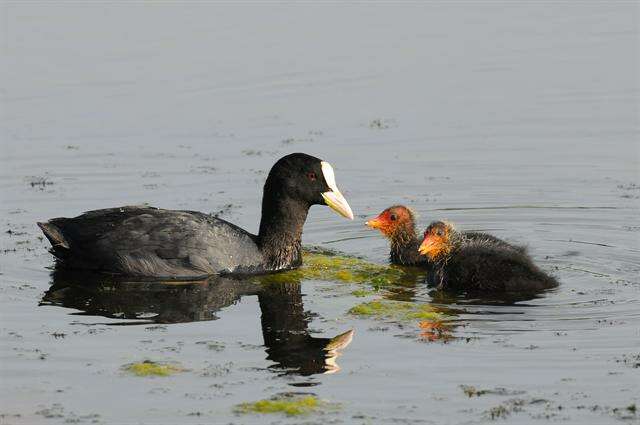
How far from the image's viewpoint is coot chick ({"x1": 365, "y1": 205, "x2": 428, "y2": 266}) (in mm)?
12789

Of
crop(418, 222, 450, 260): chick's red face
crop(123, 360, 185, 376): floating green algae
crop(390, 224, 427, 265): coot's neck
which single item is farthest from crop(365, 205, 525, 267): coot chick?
crop(123, 360, 185, 376): floating green algae

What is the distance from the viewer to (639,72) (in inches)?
741

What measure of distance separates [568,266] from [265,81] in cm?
754

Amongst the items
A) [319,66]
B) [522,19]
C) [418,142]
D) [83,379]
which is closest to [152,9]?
[319,66]

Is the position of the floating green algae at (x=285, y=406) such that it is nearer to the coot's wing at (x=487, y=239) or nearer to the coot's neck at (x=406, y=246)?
the coot's wing at (x=487, y=239)

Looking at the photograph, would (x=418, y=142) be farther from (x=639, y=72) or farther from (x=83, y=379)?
(x=83, y=379)

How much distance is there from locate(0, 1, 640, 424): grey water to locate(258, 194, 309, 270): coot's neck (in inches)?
20.7

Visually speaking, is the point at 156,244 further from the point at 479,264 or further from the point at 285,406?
the point at 285,406

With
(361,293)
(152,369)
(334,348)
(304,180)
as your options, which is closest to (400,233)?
(304,180)

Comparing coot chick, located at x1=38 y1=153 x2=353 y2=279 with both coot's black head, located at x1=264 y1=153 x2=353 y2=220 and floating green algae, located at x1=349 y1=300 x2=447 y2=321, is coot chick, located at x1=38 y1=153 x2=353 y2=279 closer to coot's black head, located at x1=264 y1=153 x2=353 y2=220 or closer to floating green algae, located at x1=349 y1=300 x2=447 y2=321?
coot's black head, located at x1=264 y1=153 x2=353 y2=220

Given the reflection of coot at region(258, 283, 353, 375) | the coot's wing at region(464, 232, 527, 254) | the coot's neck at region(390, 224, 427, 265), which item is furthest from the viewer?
the coot's neck at region(390, 224, 427, 265)

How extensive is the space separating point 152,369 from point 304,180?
3.62 metres

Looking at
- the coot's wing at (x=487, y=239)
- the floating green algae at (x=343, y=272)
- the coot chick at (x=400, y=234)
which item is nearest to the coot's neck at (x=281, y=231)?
the floating green algae at (x=343, y=272)

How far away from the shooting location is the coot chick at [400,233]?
12.8 m
